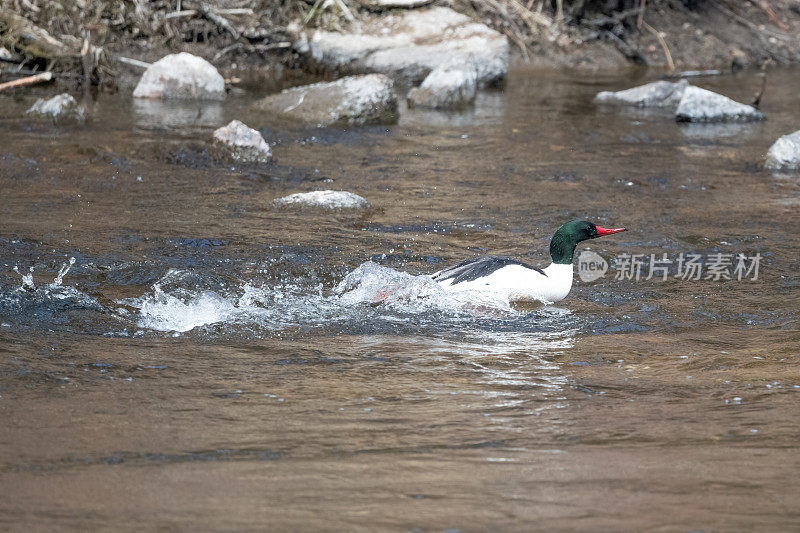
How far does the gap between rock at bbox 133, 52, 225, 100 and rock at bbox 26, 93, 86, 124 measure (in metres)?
1.71

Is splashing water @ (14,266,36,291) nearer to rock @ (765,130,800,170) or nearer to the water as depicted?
the water

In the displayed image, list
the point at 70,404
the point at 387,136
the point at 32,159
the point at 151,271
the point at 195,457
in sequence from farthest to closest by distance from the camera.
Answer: the point at 387,136 < the point at 32,159 < the point at 151,271 < the point at 70,404 < the point at 195,457

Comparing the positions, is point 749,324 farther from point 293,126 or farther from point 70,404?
point 293,126

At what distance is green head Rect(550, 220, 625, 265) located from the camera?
19.5 ft

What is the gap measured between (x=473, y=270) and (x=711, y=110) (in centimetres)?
702

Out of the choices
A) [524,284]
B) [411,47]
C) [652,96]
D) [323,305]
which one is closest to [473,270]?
[524,284]

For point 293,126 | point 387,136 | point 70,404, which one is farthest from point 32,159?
point 70,404

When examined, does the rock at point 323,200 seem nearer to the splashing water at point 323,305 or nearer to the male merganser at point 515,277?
the splashing water at point 323,305

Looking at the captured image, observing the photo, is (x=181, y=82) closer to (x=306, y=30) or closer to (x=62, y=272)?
(x=306, y=30)

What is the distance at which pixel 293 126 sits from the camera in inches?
416

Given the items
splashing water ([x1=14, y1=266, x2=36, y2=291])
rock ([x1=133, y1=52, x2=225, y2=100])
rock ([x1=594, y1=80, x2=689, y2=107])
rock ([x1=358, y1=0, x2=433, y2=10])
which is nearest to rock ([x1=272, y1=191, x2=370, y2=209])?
splashing water ([x1=14, y1=266, x2=36, y2=291])

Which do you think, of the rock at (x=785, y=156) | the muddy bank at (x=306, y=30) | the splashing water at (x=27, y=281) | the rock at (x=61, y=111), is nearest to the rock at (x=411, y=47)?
the muddy bank at (x=306, y=30)

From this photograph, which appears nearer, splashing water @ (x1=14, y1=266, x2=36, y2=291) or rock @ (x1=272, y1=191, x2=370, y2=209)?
splashing water @ (x1=14, y1=266, x2=36, y2=291)

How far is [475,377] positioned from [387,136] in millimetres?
6447
